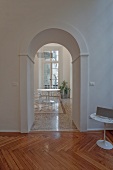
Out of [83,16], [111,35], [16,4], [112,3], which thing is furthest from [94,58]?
[16,4]

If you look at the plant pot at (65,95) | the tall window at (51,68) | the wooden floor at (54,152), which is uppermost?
the tall window at (51,68)

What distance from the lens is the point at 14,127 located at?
3383mm

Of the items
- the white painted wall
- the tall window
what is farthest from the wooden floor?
the tall window

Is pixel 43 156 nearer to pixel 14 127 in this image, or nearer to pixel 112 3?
pixel 14 127

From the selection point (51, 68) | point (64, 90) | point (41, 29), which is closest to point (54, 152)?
point (41, 29)

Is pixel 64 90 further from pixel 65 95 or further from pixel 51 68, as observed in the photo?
pixel 51 68

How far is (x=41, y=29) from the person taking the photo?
3.30 metres

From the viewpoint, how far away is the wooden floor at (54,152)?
2.02 meters

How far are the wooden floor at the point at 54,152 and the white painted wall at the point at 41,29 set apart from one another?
1.83 feet

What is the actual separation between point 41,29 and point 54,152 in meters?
2.83

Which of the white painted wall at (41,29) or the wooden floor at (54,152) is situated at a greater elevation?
the white painted wall at (41,29)

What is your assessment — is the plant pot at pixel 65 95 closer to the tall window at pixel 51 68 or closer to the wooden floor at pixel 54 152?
the tall window at pixel 51 68

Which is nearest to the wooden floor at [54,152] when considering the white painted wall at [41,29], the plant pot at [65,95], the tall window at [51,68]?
the white painted wall at [41,29]

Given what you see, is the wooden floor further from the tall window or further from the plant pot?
Answer: the tall window
